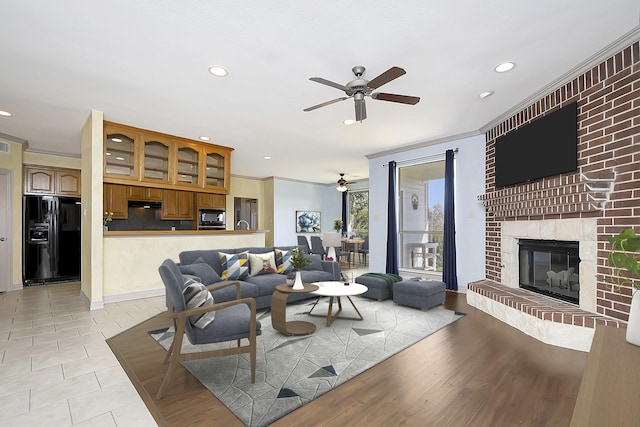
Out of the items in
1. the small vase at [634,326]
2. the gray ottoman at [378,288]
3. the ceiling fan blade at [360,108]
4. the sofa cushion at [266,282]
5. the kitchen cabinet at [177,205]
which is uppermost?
the ceiling fan blade at [360,108]

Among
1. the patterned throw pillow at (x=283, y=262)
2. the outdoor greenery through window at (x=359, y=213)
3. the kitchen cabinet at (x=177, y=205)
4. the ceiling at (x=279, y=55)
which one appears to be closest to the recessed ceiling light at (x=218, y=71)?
the ceiling at (x=279, y=55)

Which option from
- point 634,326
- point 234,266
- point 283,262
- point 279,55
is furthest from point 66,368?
point 634,326

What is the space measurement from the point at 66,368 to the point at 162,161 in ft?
11.8

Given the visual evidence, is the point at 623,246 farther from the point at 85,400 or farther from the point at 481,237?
the point at 481,237

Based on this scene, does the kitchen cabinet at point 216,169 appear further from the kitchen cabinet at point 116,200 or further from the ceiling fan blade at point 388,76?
the ceiling fan blade at point 388,76

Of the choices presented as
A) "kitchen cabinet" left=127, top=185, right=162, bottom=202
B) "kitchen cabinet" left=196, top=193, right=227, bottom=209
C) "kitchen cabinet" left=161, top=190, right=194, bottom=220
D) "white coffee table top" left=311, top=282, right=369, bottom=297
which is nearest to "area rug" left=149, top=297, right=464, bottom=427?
"white coffee table top" left=311, top=282, right=369, bottom=297

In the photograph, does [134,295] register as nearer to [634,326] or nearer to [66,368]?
[66,368]

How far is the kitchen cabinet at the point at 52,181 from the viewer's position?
5969 millimetres

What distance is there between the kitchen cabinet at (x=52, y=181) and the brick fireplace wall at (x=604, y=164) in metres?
8.25

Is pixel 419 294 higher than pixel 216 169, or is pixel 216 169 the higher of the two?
pixel 216 169

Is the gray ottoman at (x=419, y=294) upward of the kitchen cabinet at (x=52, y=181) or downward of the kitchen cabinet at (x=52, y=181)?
downward

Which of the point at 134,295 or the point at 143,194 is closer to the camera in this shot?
the point at 134,295

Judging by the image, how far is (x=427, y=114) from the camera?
434 cm

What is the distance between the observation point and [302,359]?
266cm
